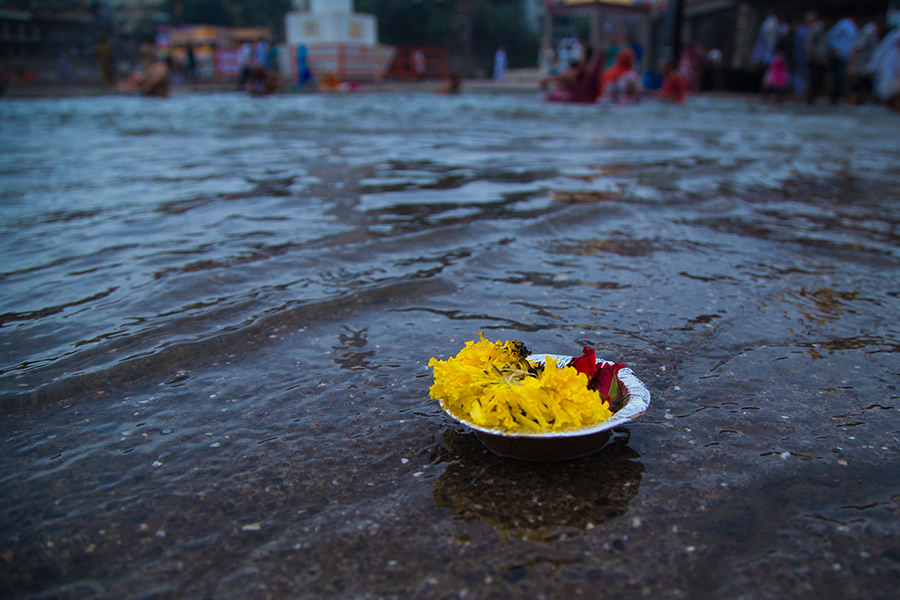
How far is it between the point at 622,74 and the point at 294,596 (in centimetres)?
1736

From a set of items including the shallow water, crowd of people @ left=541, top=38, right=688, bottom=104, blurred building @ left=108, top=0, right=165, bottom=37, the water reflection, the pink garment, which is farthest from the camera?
blurred building @ left=108, top=0, right=165, bottom=37

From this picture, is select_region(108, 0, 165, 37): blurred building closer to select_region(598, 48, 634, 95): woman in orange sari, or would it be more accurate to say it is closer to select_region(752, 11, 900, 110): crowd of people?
select_region(598, 48, 634, 95): woman in orange sari

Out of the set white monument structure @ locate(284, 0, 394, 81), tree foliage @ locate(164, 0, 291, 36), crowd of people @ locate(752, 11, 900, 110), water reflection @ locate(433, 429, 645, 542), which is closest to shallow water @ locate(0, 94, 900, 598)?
water reflection @ locate(433, 429, 645, 542)

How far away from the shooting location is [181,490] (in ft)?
5.56

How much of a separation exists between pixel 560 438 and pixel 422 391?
72cm

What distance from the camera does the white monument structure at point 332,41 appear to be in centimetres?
3131

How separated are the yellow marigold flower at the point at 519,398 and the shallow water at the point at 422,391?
17cm

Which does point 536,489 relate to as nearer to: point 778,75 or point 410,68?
point 778,75

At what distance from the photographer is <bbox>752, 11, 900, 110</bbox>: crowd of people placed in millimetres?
14961

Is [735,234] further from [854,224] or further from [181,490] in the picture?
[181,490]

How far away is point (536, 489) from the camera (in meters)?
1.67

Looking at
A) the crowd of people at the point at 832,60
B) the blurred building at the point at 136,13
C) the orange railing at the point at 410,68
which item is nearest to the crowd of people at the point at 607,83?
the crowd of people at the point at 832,60

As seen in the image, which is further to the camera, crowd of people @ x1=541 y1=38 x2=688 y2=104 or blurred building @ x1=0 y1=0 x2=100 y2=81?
blurred building @ x1=0 y1=0 x2=100 y2=81

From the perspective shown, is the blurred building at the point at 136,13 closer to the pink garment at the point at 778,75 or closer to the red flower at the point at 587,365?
the pink garment at the point at 778,75
